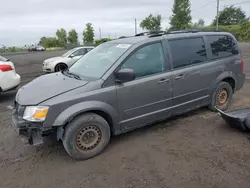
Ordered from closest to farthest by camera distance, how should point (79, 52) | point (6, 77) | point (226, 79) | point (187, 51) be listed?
point (187, 51), point (226, 79), point (6, 77), point (79, 52)

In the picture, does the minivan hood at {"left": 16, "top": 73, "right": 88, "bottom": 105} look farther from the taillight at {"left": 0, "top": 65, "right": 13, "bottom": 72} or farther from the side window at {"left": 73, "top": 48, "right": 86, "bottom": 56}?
the side window at {"left": 73, "top": 48, "right": 86, "bottom": 56}

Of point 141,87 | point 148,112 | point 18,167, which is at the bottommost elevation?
point 18,167

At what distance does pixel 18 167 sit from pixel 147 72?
7.92ft

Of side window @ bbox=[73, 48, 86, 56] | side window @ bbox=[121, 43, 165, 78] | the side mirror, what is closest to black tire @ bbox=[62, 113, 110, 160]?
the side mirror

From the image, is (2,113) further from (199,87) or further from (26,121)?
(199,87)

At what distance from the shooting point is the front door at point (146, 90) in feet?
11.4

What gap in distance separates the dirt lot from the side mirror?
3.63 ft

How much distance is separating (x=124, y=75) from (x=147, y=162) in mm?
1282

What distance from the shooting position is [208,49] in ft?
14.6

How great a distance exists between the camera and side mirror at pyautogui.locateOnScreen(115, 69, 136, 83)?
3.23 m

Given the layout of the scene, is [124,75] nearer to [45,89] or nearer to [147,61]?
[147,61]

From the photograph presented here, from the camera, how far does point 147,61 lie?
12.2ft

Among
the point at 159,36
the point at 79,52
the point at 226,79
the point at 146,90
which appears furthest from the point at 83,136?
the point at 79,52

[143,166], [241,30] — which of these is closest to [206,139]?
[143,166]
